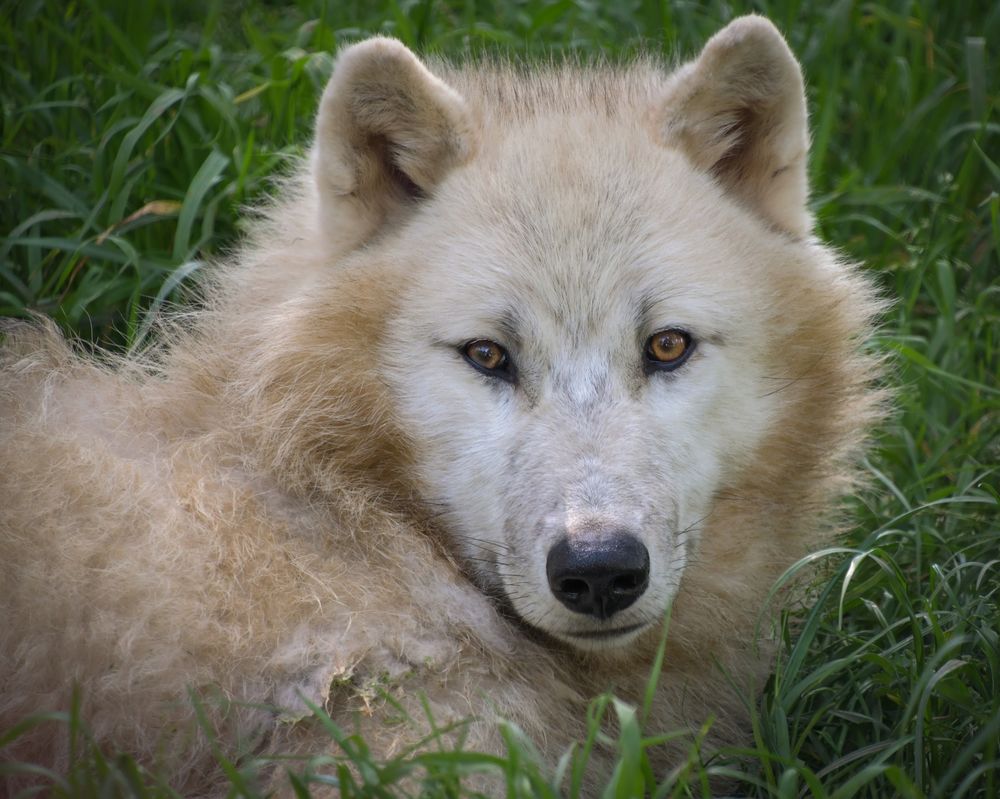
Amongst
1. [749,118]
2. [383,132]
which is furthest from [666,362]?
[383,132]

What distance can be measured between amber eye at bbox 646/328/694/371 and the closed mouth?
0.81 metres

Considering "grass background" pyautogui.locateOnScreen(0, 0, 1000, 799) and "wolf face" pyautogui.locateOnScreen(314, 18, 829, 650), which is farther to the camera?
"grass background" pyautogui.locateOnScreen(0, 0, 1000, 799)

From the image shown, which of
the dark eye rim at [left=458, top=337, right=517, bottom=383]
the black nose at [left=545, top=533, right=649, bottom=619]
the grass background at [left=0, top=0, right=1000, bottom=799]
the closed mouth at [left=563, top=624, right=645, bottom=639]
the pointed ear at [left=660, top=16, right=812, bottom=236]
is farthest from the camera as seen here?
the pointed ear at [left=660, top=16, right=812, bottom=236]

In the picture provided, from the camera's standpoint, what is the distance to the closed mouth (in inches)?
135

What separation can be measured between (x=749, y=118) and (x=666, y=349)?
0.95 m

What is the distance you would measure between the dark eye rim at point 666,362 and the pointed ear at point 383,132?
2.80 ft

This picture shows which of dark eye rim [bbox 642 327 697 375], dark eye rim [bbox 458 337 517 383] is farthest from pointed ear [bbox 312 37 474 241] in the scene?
dark eye rim [bbox 642 327 697 375]

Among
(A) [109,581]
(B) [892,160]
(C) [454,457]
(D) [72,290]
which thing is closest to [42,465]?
(A) [109,581]

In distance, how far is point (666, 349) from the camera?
3775mm

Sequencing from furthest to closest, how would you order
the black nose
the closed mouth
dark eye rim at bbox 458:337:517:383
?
dark eye rim at bbox 458:337:517:383
the closed mouth
the black nose

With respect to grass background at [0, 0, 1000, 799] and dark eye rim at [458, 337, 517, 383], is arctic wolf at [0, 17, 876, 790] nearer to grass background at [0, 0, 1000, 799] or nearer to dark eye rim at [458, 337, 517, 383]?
dark eye rim at [458, 337, 517, 383]

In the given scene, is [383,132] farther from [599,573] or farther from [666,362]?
[599,573]

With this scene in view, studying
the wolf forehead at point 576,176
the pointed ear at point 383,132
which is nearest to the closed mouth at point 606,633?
the wolf forehead at point 576,176

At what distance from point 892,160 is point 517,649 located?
3876mm
